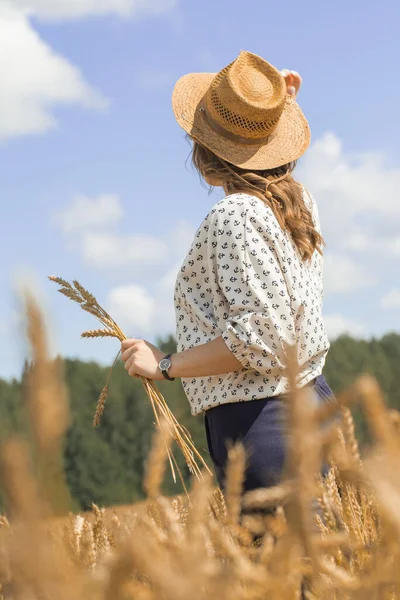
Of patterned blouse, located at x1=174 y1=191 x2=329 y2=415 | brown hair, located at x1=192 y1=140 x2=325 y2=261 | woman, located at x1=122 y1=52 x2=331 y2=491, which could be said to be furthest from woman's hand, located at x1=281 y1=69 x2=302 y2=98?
patterned blouse, located at x1=174 y1=191 x2=329 y2=415

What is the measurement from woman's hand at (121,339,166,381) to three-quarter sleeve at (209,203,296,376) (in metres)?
0.25

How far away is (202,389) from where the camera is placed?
2150mm

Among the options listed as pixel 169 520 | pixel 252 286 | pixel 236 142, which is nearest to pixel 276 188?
pixel 236 142

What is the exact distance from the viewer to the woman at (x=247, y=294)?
2.00 meters

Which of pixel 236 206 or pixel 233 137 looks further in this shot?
pixel 233 137

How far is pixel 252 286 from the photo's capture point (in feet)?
6.55

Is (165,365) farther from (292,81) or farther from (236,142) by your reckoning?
(292,81)

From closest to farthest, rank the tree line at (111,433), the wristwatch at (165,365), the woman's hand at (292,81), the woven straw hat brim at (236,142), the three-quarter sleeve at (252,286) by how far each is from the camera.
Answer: the three-quarter sleeve at (252,286) < the wristwatch at (165,365) < the woven straw hat brim at (236,142) < the woman's hand at (292,81) < the tree line at (111,433)

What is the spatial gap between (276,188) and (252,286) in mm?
394

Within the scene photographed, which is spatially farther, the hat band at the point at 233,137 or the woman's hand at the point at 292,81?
the woman's hand at the point at 292,81

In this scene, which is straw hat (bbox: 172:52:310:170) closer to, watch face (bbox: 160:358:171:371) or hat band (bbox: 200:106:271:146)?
hat band (bbox: 200:106:271:146)

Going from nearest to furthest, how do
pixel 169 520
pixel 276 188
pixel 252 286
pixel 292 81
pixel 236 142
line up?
pixel 169 520
pixel 252 286
pixel 276 188
pixel 236 142
pixel 292 81

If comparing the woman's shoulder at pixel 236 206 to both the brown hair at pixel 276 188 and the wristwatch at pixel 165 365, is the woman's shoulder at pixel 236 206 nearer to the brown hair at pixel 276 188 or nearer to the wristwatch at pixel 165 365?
the brown hair at pixel 276 188

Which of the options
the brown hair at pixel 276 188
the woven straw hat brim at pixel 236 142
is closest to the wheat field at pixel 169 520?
the brown hair at pixel 276 188
